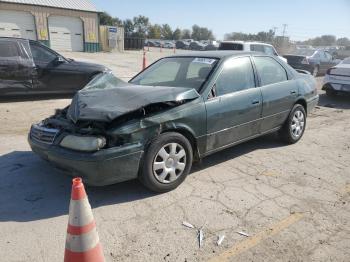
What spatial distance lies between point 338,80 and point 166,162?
325 inches

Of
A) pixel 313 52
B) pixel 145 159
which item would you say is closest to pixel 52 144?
pixel 145 159

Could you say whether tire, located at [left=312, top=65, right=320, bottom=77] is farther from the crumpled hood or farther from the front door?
the crumpled hood

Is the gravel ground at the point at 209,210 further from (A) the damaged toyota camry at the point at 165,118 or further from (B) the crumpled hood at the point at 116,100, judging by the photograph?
(B) the crumpled hood at the point at 116,100

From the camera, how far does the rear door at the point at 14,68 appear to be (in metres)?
8.33

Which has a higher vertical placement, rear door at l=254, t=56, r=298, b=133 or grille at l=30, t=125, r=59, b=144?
rear door at l=254, t=56, r=298, b=133

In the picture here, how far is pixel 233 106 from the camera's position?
4.59m

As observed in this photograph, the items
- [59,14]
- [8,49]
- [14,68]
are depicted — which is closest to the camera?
[14,68]

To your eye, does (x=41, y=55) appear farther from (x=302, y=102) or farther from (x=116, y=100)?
(x=302, y=102)

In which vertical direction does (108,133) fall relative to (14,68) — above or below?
above

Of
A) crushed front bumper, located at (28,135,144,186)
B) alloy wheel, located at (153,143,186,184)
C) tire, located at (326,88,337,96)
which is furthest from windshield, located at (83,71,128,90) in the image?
tire, located at (326,88,337,96)

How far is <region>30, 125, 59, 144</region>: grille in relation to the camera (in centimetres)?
384

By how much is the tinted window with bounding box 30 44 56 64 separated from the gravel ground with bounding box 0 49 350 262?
3847mm

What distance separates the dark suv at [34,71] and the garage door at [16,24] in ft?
64.7

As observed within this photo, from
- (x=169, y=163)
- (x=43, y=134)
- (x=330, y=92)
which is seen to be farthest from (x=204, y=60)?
(x=330, y=92)
